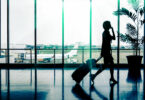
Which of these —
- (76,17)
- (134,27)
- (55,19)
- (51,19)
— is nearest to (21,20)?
(51,19)

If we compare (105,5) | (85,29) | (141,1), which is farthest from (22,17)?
(141,1)

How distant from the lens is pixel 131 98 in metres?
2.80

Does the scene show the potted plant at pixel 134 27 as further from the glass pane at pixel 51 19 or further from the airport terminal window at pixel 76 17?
the glass pane at pixel 51 19

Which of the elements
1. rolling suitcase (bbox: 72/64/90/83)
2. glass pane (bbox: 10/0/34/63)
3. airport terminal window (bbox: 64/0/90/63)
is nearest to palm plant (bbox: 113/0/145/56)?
airport terminal window (bbox: 64/0/90/63)

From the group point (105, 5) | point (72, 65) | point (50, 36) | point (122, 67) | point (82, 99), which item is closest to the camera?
point (82, 99)

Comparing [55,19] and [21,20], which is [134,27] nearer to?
[55,19]

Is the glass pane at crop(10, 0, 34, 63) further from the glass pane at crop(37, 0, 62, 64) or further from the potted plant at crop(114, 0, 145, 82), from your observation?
the potted plant at crop(114, 0, 145, 82)

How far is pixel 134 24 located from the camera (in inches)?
231

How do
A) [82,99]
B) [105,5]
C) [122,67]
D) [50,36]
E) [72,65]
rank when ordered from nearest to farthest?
[82,99] < [105,5] < [50,36] < [122,67] < [72,65]

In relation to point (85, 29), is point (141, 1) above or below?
above

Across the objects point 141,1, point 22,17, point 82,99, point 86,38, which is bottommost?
point 82,99

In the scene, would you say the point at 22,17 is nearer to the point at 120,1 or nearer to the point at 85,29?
the point at 85,29

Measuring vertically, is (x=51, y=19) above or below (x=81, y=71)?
above

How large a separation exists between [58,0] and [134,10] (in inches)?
93.8
